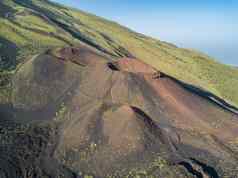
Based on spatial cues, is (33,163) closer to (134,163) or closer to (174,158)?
(134,163)

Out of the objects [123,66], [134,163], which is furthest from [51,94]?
[134,163]

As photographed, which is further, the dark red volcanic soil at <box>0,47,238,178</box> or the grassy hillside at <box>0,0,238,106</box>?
the grassy hillside at <box>0,0,238,106</box>

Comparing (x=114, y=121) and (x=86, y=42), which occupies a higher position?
(x=86, y=42)

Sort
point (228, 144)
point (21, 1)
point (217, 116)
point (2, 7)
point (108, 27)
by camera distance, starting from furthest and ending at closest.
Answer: point (108, 27), point (21, 1), point (2, 7), point (217, 116), point (228, 144)

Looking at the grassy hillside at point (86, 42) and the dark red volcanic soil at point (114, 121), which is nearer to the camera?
the dark red volcanic soil at point (114, 121)
